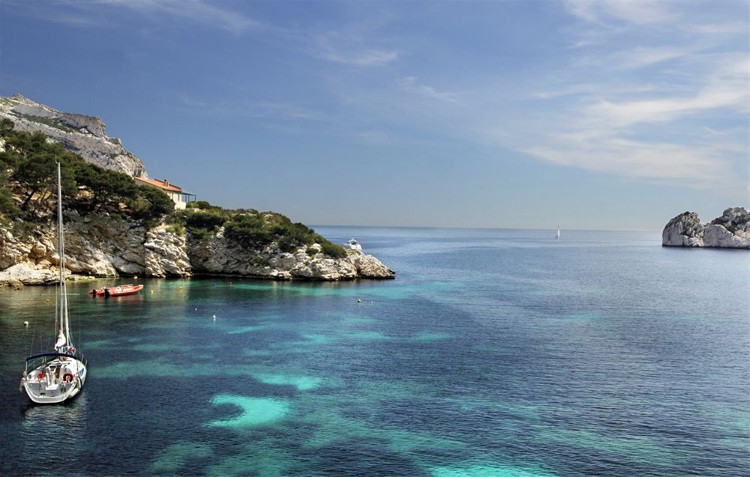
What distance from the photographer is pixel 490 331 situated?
7075 centimetres

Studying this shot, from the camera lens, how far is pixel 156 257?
377 ft

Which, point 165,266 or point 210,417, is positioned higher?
point 165,266

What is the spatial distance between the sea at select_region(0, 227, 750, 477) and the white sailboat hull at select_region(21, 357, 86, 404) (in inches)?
39.1

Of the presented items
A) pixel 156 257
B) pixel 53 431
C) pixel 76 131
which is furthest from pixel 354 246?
pixel 53 431

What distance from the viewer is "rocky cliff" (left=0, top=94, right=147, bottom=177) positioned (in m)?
158

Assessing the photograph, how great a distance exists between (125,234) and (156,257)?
8.17 meters

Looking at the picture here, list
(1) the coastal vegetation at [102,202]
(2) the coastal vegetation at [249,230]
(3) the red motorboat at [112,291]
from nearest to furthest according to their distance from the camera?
1. (3) the red motorboat at [112,291]
2. (1) the coastal vegetation at [102,202]
3. (2) the coastal vegetation at [249,230]

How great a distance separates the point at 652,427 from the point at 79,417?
1667 inches

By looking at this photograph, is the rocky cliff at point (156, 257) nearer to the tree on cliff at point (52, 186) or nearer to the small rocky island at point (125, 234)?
the small rocky island at point (125, 234)

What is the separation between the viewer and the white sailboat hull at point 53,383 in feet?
132

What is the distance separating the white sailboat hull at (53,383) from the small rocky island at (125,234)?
61.5 meters

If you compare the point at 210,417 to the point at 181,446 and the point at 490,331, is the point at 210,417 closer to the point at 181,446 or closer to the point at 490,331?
the point at 181,446

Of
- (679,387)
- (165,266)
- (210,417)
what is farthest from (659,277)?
(210,417)

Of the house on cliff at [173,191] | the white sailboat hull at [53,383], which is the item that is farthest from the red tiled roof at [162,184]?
the white sailboat hull at [53,383]
